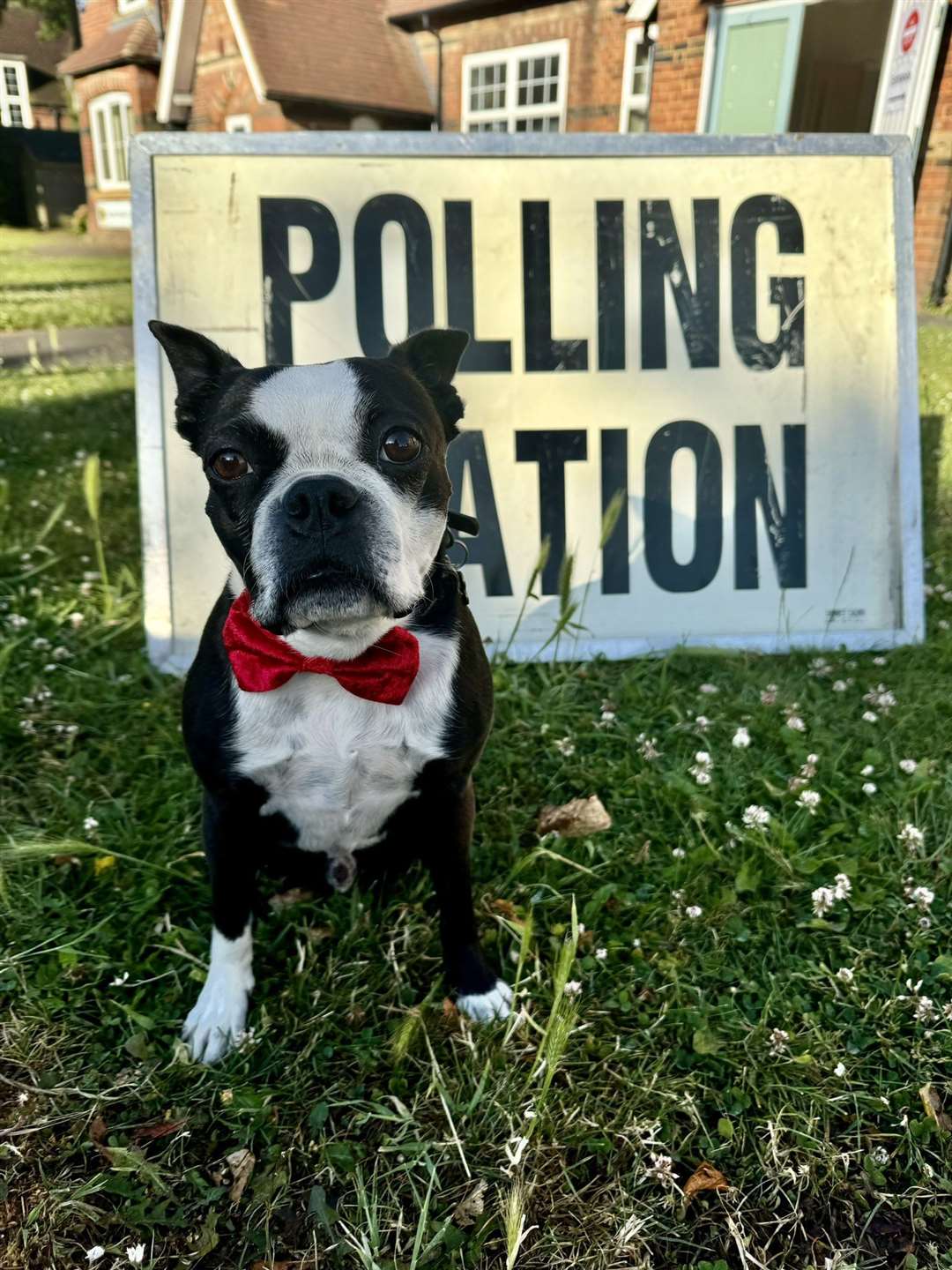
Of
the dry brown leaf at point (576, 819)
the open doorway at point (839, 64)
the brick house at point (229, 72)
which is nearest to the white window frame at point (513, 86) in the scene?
the brick house at point (229, 72)

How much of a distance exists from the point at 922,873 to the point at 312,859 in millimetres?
1486

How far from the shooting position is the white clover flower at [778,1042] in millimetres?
1689

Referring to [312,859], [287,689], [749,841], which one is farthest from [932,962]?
[287,689]

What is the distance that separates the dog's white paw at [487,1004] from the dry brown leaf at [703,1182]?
0.44 metres

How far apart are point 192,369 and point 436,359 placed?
442mm

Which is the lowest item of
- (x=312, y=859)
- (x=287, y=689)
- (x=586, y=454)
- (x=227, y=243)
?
(x=312, y=859)

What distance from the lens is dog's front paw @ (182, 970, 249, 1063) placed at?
1.70m

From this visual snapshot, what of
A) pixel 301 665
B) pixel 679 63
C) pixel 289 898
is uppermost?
pixel 679 63

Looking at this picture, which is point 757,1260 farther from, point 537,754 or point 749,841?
point 537,754

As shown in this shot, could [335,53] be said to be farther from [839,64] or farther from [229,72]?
[839,64]

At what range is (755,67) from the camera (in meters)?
9.73

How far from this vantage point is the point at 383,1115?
1.56 metres

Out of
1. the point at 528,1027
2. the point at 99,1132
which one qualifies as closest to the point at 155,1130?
the point at 99,1132

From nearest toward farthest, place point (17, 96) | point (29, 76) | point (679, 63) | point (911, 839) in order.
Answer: point (911, 839) → point (679, 63) → point (17, 96) → point (29, 76)
